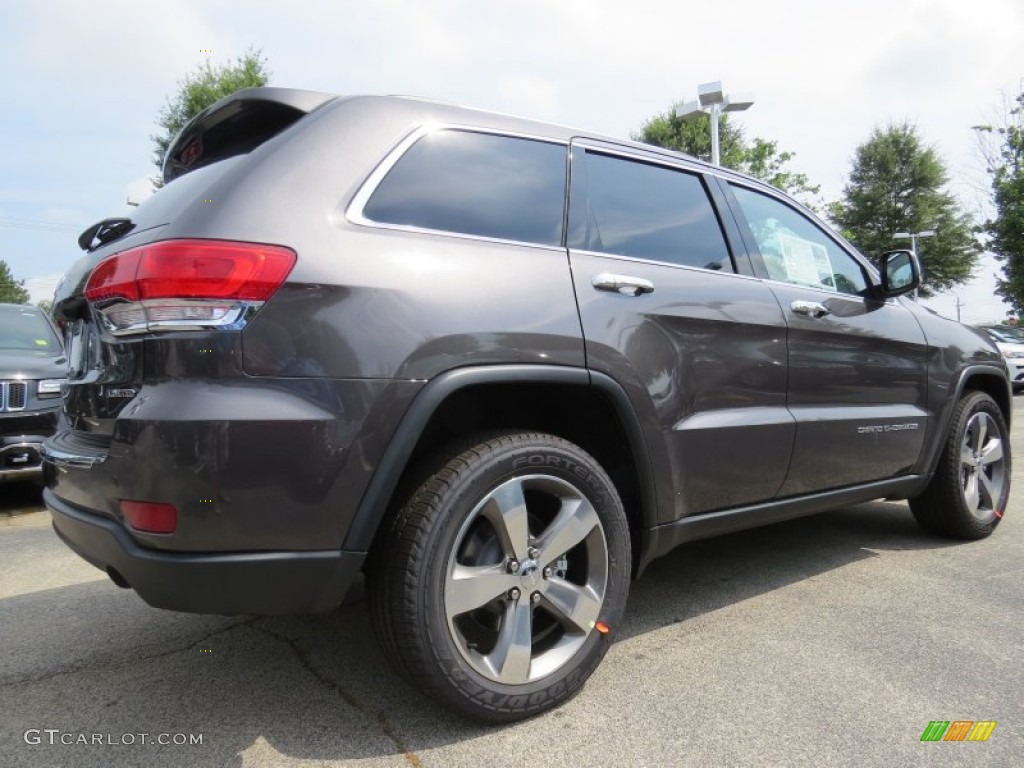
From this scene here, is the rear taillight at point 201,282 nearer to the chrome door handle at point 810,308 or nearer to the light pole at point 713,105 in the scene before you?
the chrome door handle at point 810,308

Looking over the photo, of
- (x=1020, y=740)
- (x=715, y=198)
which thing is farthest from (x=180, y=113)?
(x=1020, y=740)

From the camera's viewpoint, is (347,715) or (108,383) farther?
(347,715)

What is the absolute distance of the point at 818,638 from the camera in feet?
8.41

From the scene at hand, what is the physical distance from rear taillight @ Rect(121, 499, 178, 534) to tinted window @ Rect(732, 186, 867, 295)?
7.71 ft

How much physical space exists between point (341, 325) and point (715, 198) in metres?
1.81

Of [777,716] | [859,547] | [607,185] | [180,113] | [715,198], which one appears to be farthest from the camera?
[180,113]

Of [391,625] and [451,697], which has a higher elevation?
[391,625]

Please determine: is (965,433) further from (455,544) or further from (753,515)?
(455,544)

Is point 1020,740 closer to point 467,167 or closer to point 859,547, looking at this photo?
point 859,547

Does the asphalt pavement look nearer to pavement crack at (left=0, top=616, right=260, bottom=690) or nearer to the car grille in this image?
pavement crack at (left=0, top=616, right=260, bottom=690)

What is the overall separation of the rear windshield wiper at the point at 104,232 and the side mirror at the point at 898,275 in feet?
10.5

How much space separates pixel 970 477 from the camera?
3855 mm

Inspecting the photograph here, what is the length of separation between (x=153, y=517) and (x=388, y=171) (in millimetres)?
1058

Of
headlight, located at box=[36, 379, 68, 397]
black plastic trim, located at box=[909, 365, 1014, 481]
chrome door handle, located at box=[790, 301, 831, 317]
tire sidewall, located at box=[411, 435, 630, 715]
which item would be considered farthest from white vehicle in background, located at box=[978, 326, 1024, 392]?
headlight, located at box=[36, 379, 68, 397]
